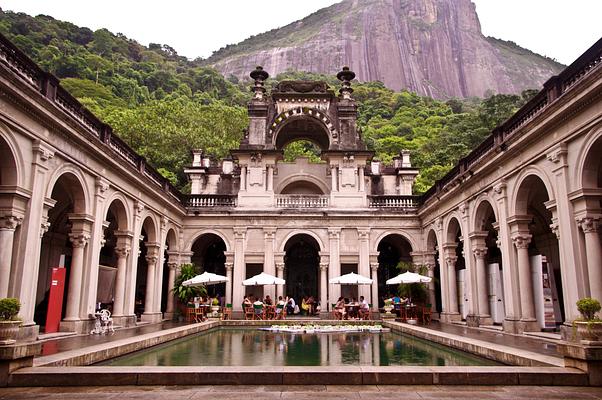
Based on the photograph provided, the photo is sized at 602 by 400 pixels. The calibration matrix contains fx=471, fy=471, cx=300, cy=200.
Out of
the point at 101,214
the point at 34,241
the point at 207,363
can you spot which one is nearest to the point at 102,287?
the point at 101,214

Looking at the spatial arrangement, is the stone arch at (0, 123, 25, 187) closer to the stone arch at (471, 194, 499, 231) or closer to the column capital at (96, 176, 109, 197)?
the column capital at (96, 176, 109, 197)

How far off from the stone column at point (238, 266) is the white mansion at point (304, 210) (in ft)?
0.24

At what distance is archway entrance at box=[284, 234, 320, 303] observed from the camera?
2838 centimetres

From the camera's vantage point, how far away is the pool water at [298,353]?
9.35 m

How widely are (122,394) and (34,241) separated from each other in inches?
270

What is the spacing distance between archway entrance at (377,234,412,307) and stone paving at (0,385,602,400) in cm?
2087

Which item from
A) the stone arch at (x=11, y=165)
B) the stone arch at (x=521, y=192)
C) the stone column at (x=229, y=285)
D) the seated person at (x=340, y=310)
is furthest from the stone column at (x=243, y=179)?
the stone arch at (x=11, y=165)

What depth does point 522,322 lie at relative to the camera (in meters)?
14.2

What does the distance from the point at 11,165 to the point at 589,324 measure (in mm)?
11992

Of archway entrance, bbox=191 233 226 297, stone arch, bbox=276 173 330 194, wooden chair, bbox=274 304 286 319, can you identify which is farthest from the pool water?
stone arch, bbox=276 173 330 194

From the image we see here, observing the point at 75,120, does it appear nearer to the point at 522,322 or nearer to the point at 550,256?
the point at 522,322

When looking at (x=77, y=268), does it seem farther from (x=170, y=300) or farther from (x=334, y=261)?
(x=334, y=261)

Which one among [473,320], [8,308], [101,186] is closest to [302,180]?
[473,320]

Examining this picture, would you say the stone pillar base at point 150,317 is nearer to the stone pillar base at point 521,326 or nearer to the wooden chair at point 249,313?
the wooden chair at point 249,313
